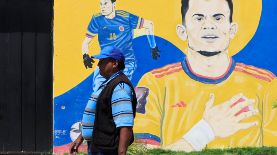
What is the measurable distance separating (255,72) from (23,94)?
12.4 feet

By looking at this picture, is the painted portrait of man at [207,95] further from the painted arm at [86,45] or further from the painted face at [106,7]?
the painted face at [106,7]

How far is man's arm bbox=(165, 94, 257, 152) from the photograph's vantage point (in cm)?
814

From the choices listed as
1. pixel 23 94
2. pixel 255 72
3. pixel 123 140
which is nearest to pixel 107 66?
pixel 123 140

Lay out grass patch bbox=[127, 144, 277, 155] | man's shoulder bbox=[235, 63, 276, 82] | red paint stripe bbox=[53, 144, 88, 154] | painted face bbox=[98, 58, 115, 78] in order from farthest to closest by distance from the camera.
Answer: man's shoulder bbox=[235, 63, 276, 82], red paint stripe bbox=[53, 144, 88, 154], grass patch bbox=[127, 144, 277, 155], painted face bbox=[98, 58, 115, 78]

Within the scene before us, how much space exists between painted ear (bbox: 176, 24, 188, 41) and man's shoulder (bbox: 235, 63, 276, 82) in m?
0.97

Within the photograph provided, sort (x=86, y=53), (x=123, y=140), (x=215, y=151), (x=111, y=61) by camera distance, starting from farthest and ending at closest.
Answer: (x=86, y=53), (x=215, y=151), (x=111, y=61), (x=123, y=140)

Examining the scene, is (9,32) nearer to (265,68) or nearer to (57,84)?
(57,84)

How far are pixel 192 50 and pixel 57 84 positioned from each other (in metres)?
2.24

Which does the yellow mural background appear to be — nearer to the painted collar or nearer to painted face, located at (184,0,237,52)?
painted face, located at (184,0,237,52)

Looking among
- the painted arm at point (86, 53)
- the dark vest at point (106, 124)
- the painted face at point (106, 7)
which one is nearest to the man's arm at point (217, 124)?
the painted arm at point (86, 53)

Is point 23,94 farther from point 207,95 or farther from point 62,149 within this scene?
point 207,95

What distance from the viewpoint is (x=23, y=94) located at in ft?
26.7

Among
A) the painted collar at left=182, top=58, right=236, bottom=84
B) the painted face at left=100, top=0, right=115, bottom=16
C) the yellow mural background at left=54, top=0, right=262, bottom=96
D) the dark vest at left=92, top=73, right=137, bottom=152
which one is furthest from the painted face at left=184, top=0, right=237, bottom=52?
the dark vest at left=92, top=73, right=137, bottom=152

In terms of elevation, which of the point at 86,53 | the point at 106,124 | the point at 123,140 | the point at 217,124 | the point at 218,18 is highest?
the point at 218,18
